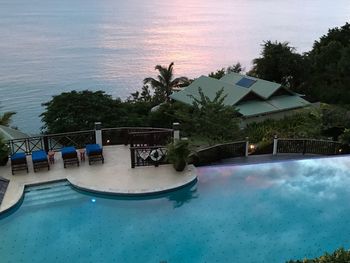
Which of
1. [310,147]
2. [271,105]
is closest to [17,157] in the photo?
[310,147]

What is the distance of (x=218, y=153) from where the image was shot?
49.9 feet

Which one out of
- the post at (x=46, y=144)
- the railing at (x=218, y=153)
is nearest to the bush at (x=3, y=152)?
the post at (x=46, y=144)

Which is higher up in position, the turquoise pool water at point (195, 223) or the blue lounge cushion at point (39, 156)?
the blue lounge cushion at point (39, 156)

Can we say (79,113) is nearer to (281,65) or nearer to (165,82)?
(165,82)

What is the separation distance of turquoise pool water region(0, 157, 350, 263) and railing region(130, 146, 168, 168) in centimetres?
158

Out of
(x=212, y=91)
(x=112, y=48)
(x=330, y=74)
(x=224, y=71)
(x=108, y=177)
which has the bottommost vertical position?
(x=108, y=177)

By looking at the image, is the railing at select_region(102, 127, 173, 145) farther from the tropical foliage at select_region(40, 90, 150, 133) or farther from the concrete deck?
the tropical foliage at select_region(40, 90, 150, 133)

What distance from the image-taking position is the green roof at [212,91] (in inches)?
1030

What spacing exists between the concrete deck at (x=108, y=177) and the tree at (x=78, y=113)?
21.1ft

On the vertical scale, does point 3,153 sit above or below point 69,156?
above

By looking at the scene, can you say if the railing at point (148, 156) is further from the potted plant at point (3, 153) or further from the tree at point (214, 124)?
the tree at point (214, 124)

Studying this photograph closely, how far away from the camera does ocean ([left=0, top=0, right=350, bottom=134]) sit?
57.7m

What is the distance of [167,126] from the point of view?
2483 centimetres

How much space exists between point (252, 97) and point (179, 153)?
590 inches
